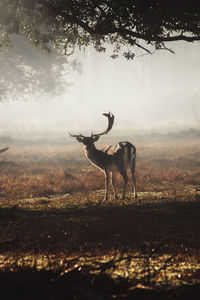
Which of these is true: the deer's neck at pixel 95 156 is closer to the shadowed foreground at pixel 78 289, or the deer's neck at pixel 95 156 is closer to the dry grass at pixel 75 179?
the dry grass at pixel 75 179

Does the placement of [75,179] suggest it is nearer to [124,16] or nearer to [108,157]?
[108,157]

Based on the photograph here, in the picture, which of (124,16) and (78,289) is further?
(124,16)

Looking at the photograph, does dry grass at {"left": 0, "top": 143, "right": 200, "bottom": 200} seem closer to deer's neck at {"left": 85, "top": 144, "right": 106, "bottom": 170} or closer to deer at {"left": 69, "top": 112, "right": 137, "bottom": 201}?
deer at {"left": 69, "top": 112, "right": 137, "bottom": 201}

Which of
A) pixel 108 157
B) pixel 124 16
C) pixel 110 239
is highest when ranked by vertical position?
pixel 124 16

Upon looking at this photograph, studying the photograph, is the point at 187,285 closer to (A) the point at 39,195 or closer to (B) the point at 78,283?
(B) the point at 78,283

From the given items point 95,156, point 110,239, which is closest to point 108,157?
point 95,156

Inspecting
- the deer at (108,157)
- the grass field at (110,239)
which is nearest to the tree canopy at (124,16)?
the deer at (108,157)

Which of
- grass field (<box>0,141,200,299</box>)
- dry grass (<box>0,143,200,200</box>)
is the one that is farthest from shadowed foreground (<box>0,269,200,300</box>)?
dry grass (<box>0,143,200,200</box>)

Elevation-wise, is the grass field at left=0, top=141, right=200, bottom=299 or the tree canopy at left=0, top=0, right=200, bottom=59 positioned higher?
the tree canopy at left=0, top=0, right=200, bottom=59

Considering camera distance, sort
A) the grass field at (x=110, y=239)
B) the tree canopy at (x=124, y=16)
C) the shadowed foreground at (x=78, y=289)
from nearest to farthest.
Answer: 1. the shadowed foreground at (x=78, y=289)
2. the grass field at (x=110, y=239)
3. the tree canopy at (x=124, y=16)

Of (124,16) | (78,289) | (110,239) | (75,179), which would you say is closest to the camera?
(78,289)

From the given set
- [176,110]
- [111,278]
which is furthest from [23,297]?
[176,110]

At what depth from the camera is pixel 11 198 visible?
11.0m

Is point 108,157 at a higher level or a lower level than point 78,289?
higher
